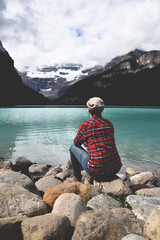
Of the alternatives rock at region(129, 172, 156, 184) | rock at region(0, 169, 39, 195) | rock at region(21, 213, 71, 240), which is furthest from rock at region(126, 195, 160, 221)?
rock at region(129, 172, 156, 184)

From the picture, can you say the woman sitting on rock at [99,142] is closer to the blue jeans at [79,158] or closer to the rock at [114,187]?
the blue jeans at [79,158]

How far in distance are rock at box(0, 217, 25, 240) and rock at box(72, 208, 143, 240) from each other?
0.74 meters

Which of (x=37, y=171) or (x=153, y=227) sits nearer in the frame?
(x=153, y=227)

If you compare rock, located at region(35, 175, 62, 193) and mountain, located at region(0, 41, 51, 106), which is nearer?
rock, located at region(35, 175, 62, 193)

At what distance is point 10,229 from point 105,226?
1269 millimetres

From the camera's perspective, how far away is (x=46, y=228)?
2.11m

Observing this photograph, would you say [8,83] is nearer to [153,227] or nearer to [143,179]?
[143,179]

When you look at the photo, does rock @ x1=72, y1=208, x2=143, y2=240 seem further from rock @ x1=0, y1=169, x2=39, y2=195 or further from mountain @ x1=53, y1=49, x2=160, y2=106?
mountain @ x1=53, y1=49, x2=160, y2=106

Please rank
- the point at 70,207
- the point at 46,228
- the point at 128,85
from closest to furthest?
the point at 46,228, the point at 70,207, the point at 128,85

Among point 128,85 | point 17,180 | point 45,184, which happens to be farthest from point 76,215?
point 128,85

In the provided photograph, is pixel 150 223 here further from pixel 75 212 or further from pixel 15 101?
pixel 15 101

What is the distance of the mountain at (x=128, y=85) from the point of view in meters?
150

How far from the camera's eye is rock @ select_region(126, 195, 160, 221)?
2803 mm

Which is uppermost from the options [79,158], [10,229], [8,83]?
[8,83]
